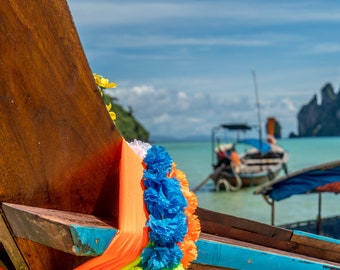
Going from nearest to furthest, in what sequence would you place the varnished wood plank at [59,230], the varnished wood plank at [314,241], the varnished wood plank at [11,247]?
the varnished wood plank at [59,230] → the varnished wood plank at [11,247] → the varnished wood plank at [314,241]

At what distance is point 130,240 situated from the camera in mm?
2041

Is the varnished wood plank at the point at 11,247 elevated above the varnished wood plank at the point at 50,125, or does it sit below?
below

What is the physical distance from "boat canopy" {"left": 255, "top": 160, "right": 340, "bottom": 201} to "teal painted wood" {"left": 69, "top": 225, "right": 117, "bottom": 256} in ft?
17.0

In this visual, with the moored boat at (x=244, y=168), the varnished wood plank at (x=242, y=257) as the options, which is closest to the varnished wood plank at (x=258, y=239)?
the varnished wood plank at (x=242, y=257)

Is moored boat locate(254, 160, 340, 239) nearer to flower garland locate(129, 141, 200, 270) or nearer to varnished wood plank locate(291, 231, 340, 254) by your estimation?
varnished wood plank locate(291, 231, 340, 254)

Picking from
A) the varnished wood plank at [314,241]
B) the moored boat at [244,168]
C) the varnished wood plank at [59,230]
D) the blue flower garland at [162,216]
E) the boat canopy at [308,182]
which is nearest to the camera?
the varnished wood plank at [59,230]

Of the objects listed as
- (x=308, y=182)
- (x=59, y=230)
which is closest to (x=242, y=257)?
(x=59, y=230)

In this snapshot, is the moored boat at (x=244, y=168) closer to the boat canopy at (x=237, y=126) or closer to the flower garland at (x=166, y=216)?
the boat canopy at (x=237, y=126)

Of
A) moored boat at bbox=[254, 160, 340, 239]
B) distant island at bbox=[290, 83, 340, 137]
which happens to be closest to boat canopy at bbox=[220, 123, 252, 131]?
moored boat at bbox=[254, 160, 340, 239]

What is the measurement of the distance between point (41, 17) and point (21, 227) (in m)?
0.72

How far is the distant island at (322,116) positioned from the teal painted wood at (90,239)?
136 metres

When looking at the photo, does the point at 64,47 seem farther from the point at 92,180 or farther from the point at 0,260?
the point at 0,260

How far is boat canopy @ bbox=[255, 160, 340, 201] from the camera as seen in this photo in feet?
22.5

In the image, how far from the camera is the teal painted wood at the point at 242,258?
251cm
